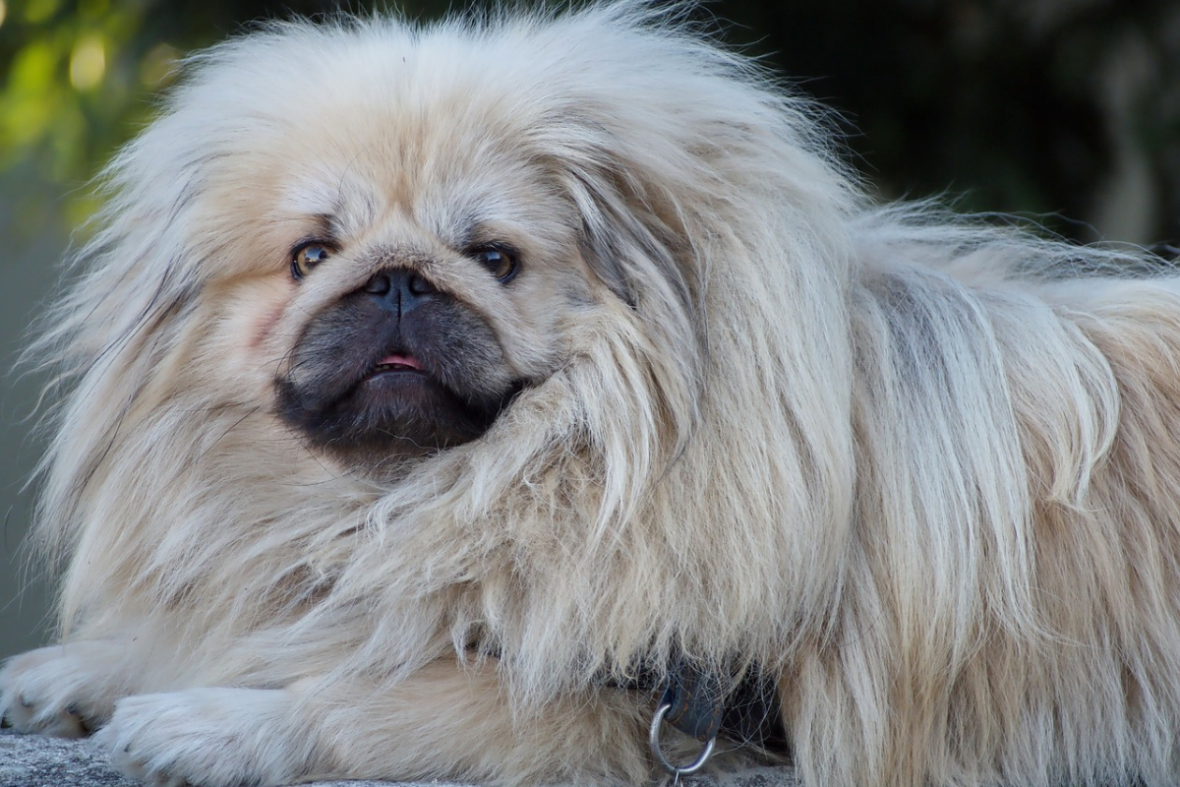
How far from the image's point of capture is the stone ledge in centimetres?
184

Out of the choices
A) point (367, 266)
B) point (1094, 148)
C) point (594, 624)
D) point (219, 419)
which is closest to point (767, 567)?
point (594, 624)

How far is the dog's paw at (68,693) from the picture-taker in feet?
7.50

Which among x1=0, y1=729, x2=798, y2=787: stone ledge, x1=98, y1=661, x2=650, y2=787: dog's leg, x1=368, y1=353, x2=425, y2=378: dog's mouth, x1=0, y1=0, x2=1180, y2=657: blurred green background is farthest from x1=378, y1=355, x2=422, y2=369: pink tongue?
x1=0, y1=0, x2=1180, y2=657: blurred green background

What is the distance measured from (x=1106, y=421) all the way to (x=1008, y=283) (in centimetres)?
46

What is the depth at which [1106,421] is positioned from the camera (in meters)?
2.03

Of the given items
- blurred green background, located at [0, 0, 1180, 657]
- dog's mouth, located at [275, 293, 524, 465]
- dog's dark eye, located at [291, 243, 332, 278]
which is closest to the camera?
dog's mouth, located at [275, 293, 524, 465]

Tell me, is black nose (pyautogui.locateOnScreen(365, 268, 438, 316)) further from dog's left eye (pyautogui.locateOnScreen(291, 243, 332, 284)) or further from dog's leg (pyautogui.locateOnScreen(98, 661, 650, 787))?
dog's leg (pyautogui.locateOnScreen(98, 661, 650, 787))

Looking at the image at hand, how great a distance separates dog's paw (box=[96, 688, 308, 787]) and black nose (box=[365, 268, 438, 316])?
2.10ft

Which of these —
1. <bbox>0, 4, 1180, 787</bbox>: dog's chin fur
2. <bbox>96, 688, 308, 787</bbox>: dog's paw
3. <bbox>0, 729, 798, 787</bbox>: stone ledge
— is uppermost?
<bbox>0, 4, 1180, 787</bbox>: dog's chin fur

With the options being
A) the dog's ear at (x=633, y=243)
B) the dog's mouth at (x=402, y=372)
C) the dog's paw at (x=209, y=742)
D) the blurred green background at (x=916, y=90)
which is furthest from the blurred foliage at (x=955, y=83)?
the dog's paw at (x=209, y=742)

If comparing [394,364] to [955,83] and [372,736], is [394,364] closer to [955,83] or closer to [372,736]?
[372,736]

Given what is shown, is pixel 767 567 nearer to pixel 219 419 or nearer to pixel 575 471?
pixel 575 471

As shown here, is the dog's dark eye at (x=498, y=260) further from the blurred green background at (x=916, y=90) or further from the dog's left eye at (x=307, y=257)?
the blurred green background at (x=916, y=90)

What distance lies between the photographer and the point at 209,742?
1799 mm
